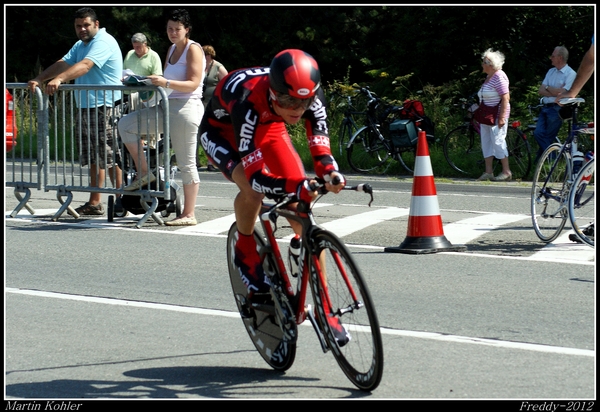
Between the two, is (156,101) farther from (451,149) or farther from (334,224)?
(451,149)

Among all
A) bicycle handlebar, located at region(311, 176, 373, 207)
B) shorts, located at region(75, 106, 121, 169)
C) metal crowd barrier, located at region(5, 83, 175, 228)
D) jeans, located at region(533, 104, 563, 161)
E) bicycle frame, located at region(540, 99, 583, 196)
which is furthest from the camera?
jeans, located at region(533, 104, 563, 161)


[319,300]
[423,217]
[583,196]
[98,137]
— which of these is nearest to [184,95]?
[98,137]

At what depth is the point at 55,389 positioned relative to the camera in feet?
18.0

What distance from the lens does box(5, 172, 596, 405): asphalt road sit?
5527 mm

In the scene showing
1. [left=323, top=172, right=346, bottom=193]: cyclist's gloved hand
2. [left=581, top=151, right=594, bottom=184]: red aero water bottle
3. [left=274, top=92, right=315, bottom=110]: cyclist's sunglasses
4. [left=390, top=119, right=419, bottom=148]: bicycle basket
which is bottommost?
[left=390, top=119, right=419, bottom=148]: bicycle basket

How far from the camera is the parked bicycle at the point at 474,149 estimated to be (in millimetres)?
16891

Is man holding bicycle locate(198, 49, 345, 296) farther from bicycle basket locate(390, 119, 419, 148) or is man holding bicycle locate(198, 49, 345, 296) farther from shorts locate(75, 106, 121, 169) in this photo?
bicycle basket locate(390, 119, 419, 148)

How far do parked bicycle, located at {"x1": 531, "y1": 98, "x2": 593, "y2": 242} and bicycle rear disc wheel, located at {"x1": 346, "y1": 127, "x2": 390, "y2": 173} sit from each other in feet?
26.1

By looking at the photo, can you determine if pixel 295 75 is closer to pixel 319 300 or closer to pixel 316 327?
pixel 319 300

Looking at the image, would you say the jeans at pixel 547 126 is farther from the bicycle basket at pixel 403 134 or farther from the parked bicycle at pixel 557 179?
the parked bicycle at pixel 557 179

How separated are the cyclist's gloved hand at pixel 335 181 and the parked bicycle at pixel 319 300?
0.05 meters

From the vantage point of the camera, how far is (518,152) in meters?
17.0

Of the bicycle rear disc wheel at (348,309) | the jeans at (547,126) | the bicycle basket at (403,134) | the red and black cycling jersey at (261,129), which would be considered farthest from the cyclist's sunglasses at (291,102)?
the bicycle basket at (403,134)

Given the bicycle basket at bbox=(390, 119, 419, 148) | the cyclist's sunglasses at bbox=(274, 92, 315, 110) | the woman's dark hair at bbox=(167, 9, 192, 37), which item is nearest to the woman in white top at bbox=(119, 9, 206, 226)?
the woman's dark hair at bbox=(167, 9, 192, 37)
